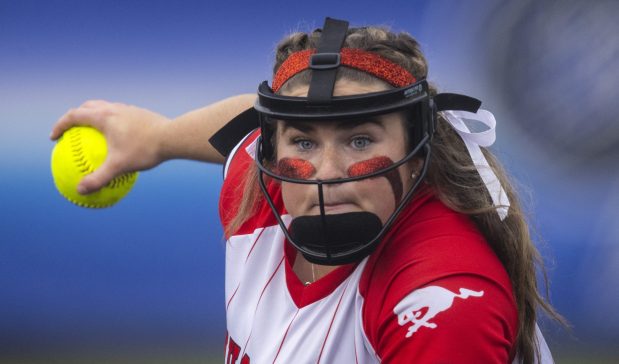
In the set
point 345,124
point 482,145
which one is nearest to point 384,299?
point 345,124

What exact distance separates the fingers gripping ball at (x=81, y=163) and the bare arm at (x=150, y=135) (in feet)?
0.12

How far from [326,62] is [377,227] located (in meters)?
0.39

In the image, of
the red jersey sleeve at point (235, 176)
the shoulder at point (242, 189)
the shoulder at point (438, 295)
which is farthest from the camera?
the red jersey sleeve at point (235, 176)

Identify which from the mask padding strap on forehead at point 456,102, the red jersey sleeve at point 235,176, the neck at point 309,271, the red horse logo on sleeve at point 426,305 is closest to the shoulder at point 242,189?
the red jersey sleeve at point 235,176

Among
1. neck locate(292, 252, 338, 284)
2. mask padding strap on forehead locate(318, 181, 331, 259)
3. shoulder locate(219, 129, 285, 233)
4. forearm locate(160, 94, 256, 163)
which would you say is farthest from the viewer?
forearm locate(160, 94, 256, 163)

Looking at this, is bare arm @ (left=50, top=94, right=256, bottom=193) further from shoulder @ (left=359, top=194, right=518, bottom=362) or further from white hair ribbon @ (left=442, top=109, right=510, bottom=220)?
shoulder @ (left=359, top=194, right=518, bottom=362)

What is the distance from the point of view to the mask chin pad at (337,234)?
5.93ft

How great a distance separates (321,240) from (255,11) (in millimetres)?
2144

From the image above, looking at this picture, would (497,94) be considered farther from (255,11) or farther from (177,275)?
(177,275)

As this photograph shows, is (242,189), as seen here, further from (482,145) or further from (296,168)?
(482,145)

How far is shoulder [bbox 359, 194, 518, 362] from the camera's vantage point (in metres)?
1.64

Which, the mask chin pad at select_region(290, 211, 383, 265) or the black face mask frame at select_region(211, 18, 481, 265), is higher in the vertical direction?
the black face mask frame at select_region(211, 18, 481, 265)

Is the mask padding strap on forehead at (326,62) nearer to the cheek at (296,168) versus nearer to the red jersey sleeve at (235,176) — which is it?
the cheek at (296,168)

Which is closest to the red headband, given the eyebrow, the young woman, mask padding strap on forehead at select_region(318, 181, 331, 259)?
the young woman
